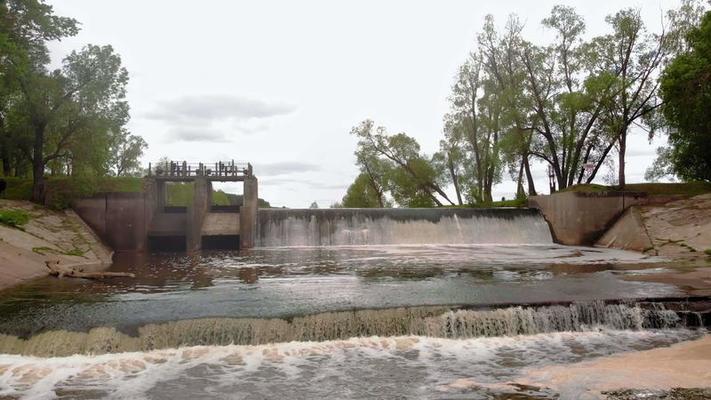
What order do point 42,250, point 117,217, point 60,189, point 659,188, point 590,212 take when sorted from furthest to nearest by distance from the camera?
point 659,188 → point 590,212 → point 117,217 → point 60,189 → point 42,250

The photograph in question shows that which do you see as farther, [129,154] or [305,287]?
[129,154]

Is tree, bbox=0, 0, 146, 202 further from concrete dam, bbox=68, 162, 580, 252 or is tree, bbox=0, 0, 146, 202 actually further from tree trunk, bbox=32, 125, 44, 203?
concrete dam, bbox=68, 162, 580, 252

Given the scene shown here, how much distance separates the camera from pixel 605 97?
32.2 m

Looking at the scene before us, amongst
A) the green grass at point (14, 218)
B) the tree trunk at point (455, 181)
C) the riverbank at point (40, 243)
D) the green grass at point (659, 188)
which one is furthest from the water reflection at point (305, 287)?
the tree trunk at point (455, 181)

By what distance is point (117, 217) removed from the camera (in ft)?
96.7

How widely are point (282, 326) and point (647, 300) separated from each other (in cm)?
930

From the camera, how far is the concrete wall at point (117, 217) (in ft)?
95.2

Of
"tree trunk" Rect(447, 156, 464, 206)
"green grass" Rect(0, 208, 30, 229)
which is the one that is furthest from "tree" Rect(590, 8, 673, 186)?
"green grass" Rect(0, 208, 30, 229)

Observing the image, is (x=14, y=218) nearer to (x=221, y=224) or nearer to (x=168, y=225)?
(x=168, y=225)

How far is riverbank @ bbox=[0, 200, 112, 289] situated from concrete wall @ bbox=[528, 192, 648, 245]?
26.1 metres

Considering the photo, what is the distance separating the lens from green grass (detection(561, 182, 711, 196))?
30.0m

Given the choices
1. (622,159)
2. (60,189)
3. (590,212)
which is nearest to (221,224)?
(60,189)

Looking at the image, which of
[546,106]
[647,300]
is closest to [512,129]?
[546,106]

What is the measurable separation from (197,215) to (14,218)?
415 inches
